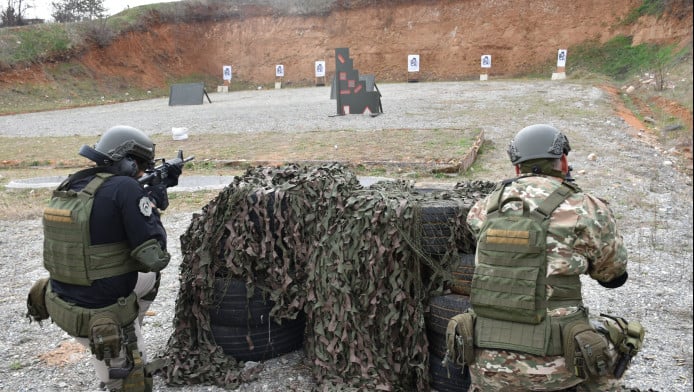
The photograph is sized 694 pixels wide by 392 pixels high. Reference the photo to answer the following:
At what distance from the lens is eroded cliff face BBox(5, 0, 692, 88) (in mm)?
33812

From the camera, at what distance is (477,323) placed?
3.04 metres

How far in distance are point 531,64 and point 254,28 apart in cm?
1987

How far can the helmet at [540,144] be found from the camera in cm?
305

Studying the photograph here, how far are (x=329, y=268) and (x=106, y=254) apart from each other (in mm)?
1483

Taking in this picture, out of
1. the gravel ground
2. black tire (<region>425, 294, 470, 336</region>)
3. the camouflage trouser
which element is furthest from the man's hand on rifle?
the camouflage trouser

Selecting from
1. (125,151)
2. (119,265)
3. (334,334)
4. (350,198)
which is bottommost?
(334,334)

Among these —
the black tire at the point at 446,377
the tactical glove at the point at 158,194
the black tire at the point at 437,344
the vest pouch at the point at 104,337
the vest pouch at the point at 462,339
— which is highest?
the tactical glove at the point at 158,194

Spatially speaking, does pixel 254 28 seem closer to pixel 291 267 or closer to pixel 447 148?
pixel 447 148

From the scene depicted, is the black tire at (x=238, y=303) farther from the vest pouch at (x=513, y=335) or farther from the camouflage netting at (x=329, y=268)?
the vest pouch at (x=513, y=335)

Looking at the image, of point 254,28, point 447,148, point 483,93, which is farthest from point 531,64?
point 447,148

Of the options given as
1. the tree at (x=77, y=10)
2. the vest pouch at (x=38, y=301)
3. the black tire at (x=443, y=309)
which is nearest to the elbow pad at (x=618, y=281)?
the black tire at (x=443, y=309)

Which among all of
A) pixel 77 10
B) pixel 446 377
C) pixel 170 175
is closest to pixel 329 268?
pixel 446 377

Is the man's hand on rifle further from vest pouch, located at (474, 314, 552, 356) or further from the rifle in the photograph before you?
vest pouch, located at (474, 314, 552, 356)

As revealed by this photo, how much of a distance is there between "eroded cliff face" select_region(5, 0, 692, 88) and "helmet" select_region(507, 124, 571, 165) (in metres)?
30.7
